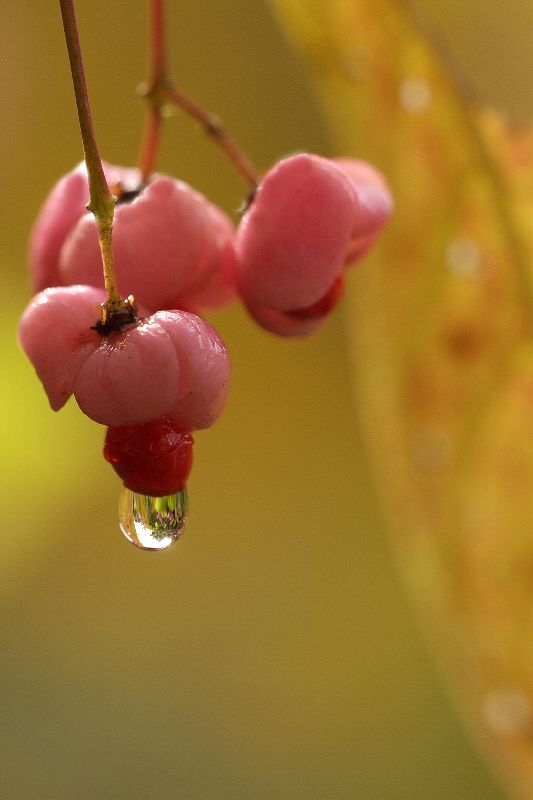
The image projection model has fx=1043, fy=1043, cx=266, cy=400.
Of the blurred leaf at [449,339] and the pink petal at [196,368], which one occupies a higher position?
the blurred leaf at [449,339]

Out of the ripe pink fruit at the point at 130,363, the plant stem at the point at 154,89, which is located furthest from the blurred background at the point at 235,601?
the ripe pink fruit at the point at 130,363

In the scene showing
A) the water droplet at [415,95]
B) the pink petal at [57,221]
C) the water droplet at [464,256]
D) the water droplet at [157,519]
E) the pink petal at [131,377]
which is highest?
the water droplet at [415,95]

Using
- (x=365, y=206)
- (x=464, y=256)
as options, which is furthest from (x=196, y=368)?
(x=464, y=256)

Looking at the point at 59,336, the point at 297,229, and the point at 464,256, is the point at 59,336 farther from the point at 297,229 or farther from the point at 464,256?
the point at 464,256

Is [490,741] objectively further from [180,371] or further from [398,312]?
[180,371]

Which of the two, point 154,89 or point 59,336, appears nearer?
point 59,336

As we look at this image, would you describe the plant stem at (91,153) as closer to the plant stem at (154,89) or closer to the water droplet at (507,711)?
the plant stem at (154,89)

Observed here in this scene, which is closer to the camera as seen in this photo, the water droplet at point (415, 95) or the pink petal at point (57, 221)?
the pink petal at point (57, 221)
